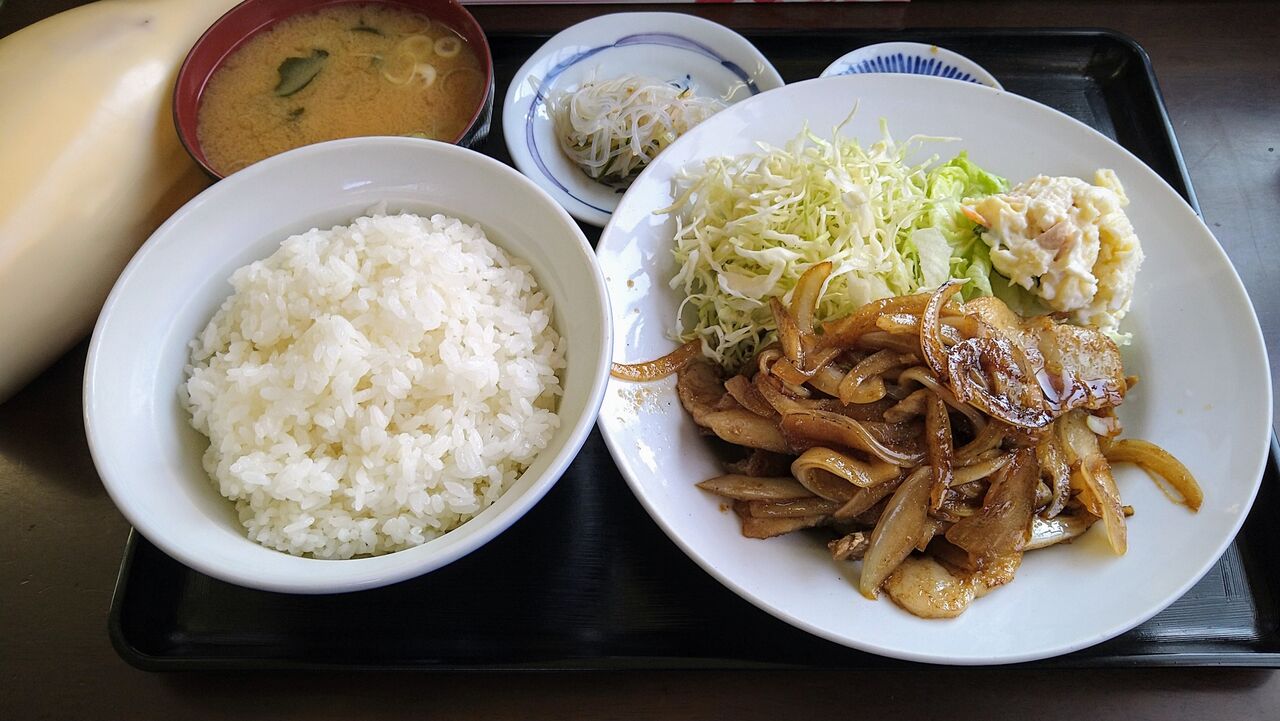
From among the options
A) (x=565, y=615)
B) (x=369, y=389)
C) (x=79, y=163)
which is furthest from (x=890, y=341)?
(x=79, y=163)

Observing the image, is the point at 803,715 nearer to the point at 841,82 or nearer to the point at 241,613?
the point at 241,613

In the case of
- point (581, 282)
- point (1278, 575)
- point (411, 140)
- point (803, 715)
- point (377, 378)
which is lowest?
point (803, 715)

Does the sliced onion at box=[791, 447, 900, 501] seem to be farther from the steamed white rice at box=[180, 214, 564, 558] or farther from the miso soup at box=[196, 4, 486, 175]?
the miso soup at box=[196, 4, 486, 175]

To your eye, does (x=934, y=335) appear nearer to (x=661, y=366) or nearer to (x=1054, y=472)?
(x=1054, y=472)

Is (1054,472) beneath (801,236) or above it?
beneath

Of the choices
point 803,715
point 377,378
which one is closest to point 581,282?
point 377,378

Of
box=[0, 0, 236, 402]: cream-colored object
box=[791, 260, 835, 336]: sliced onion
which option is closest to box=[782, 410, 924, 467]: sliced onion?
box=[791, 260, 835, 336]: sliced onion
